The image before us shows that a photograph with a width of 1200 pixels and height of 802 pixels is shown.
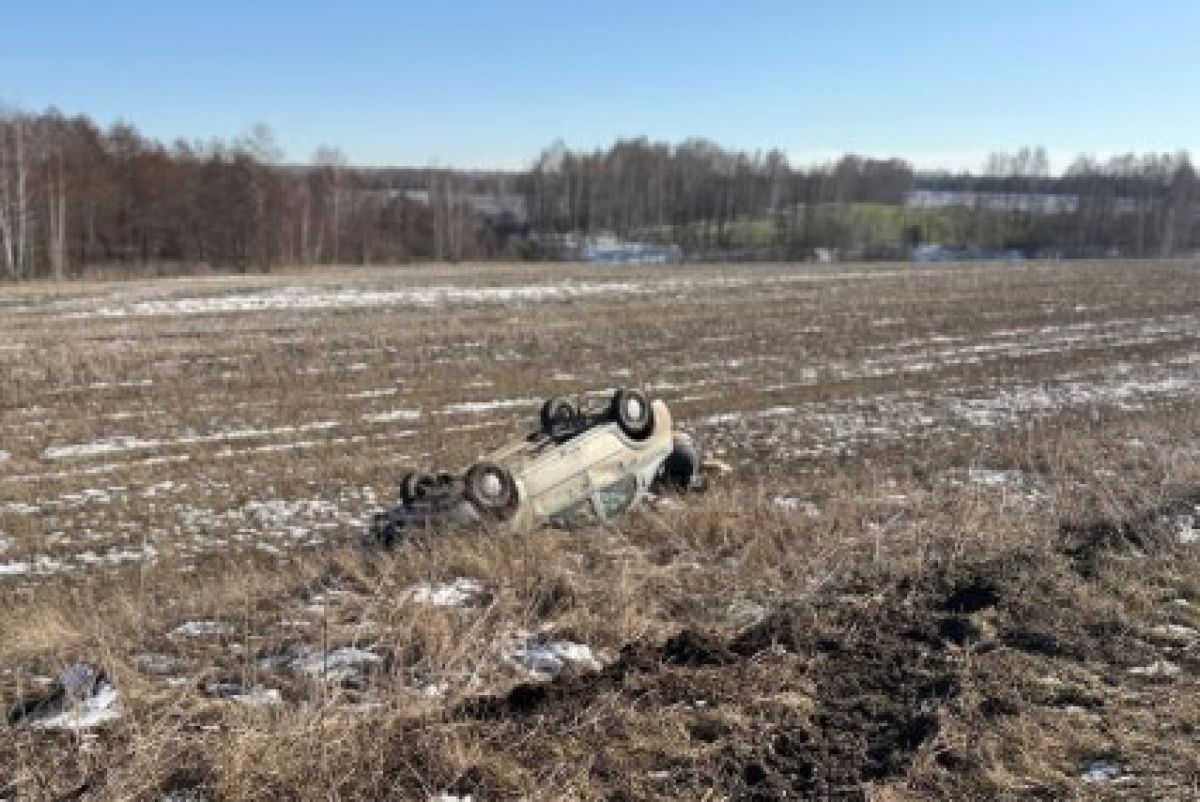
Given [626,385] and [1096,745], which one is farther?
[626,385]

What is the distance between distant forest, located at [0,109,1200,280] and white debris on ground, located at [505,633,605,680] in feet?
165

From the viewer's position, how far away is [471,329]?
26.2 m

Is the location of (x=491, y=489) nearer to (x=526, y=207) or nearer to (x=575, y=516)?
(x=575, y=516)

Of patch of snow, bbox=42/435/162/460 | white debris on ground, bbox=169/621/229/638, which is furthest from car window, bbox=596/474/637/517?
patch of snow, bbox=42/435/162/460

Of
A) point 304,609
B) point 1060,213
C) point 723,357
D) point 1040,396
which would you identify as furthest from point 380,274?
point 1060,213

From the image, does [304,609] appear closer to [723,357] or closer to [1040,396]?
[1040,396]

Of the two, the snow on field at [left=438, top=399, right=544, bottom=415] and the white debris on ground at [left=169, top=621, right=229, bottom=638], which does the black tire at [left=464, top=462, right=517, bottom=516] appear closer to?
the white debris on ground at [left=169, top=621, right=229, bottom=638]

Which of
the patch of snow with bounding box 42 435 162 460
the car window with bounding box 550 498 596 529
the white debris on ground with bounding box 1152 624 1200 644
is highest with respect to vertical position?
the white debris on ground with bounding box 1152 624 1200 644

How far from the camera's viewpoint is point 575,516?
800cm

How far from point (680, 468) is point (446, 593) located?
4225 millimetres

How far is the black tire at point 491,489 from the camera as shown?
7391 millimetres

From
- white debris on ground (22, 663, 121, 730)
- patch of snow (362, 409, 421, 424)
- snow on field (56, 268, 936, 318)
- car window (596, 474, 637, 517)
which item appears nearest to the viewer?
white debris on ground (22, 663, 121, 730)

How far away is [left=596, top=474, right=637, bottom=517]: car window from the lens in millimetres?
8156

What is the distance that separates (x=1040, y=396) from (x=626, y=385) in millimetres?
7372
